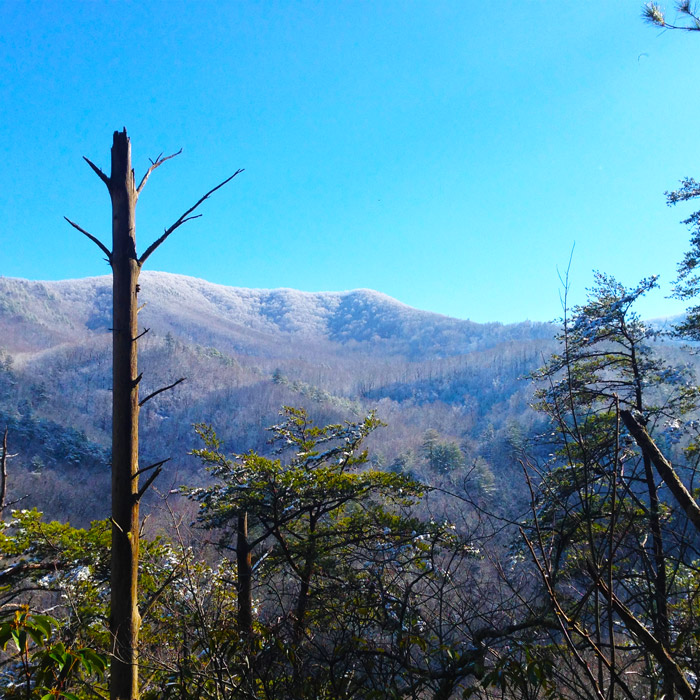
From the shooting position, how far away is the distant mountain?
2682 inches

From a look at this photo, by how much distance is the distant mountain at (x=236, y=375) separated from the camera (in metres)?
68.1

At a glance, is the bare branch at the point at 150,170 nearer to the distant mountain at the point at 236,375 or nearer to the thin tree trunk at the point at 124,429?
the thin tree trunk at the point at 124,429

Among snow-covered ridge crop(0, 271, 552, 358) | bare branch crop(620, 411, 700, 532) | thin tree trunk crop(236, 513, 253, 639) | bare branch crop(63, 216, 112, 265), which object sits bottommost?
thin tree trunk crop(236, 513, 253, 639)

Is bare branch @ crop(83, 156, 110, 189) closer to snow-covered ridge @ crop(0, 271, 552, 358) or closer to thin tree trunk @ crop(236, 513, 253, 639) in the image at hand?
thin tree trunk @ crop(236, 513, 253, 639)

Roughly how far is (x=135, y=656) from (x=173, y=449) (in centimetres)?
8129

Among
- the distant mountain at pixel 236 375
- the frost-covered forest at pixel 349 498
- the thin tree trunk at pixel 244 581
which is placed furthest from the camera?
the distant mountain at pixel 236 375

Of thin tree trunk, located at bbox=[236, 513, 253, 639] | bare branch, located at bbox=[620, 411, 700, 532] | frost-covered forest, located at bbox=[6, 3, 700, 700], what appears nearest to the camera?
bare branch, located at bbox=[620, 411, 700, 532]

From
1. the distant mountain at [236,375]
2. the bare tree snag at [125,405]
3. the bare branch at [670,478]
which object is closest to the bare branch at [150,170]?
the bare tree snag at [125,405]

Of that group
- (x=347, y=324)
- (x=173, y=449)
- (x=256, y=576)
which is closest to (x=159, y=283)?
(x=347, y=324)

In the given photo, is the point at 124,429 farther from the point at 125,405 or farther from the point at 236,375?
the point at 236,375

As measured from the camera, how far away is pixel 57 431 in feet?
233

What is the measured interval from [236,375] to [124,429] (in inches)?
3884

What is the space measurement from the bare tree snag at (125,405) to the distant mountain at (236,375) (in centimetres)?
3660

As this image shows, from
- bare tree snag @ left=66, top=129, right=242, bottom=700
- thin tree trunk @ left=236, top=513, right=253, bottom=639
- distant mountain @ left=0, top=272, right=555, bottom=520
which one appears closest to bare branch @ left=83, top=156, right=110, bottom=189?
bare tree snag @ left=66, top=129, right=242, bottom=700
